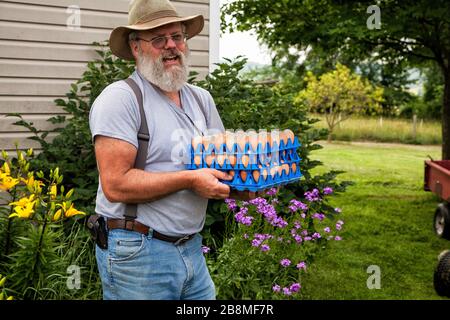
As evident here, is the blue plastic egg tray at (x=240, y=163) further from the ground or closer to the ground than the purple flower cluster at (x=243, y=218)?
further from the ground

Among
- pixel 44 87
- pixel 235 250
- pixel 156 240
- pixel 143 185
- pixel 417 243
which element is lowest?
pixel 417 243

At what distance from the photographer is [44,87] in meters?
5.29

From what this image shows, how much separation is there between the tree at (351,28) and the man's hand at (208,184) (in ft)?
22.0

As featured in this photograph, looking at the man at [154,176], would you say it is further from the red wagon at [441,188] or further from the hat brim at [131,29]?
the red wagon at [441,188]

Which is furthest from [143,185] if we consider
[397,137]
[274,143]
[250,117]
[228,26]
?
[397,137]

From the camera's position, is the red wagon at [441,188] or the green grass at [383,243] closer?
the green grass at [383,243]

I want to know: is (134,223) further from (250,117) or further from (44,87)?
(44,87)

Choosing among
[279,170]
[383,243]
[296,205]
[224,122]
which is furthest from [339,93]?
[279,170]

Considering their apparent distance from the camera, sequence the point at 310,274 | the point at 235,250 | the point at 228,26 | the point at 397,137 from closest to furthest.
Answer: the point at 235,250
the point at 310,274
the point at 228,26
the point at 397,137

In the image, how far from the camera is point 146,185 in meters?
2.12

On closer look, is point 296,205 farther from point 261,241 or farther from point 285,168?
point 285,168

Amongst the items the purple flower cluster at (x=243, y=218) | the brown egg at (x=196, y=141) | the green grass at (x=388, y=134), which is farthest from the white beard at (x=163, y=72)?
the green grass at (x=388, y=134)

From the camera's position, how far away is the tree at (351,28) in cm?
873

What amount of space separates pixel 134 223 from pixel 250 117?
2831 millimetres
